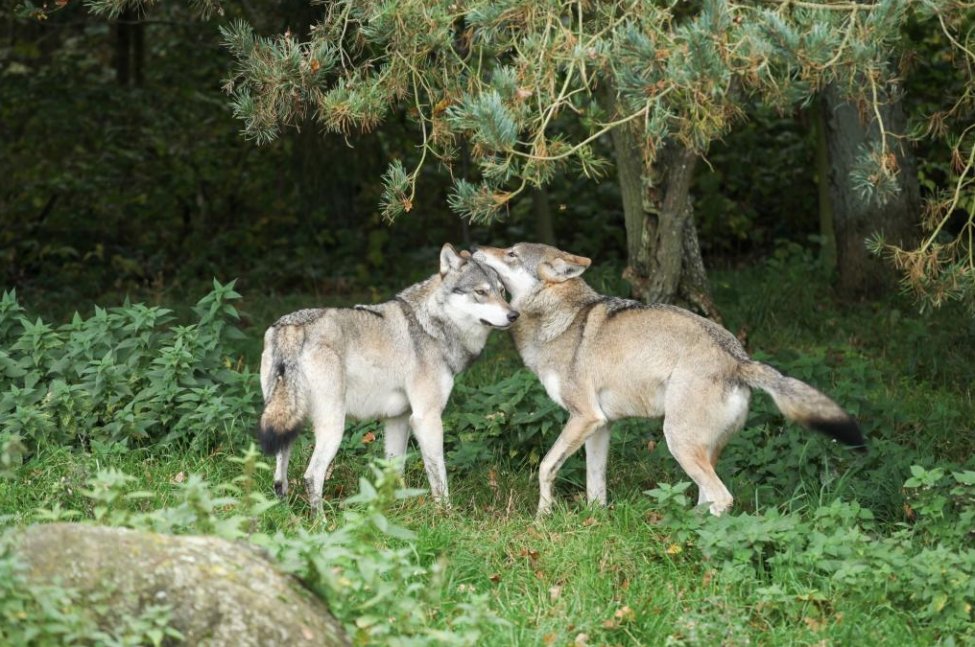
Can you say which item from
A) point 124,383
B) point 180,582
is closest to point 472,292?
point 124,383

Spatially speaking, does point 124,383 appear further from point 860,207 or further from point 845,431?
point 860,207

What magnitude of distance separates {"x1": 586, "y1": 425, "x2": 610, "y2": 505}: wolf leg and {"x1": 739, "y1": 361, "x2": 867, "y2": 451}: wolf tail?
3.64 feet

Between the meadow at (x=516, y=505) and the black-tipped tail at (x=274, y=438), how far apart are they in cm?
34

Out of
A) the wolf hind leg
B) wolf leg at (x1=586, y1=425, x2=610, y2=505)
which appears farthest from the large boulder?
wolf leg at (x1=586, y1=425, x2=610, y2=505)

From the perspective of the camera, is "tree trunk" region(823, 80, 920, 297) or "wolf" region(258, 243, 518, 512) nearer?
"wolf" region(258, 243, 518, 512)

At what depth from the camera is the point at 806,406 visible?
6.66 meters

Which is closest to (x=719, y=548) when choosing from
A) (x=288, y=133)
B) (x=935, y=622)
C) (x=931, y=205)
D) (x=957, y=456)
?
(x=935, y=622)

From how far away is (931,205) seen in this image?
6898mm

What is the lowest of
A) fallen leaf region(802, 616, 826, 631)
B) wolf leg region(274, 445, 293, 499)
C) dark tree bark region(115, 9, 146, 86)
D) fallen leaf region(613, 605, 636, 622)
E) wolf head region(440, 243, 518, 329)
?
fallen leaf region(802, 616, 826, 631)

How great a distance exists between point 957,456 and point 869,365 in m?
1.85

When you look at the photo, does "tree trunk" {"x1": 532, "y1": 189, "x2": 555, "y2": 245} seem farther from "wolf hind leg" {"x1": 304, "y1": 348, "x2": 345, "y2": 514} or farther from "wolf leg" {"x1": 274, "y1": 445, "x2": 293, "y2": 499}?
"wolf leg" {"x1": 274, "y1": 445, "x2": 293, "y2": 499}

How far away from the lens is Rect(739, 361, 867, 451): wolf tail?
6539 millimetres

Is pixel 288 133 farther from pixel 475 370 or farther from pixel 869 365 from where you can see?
pixel 869 365

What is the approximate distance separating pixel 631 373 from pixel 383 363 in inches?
59.7
